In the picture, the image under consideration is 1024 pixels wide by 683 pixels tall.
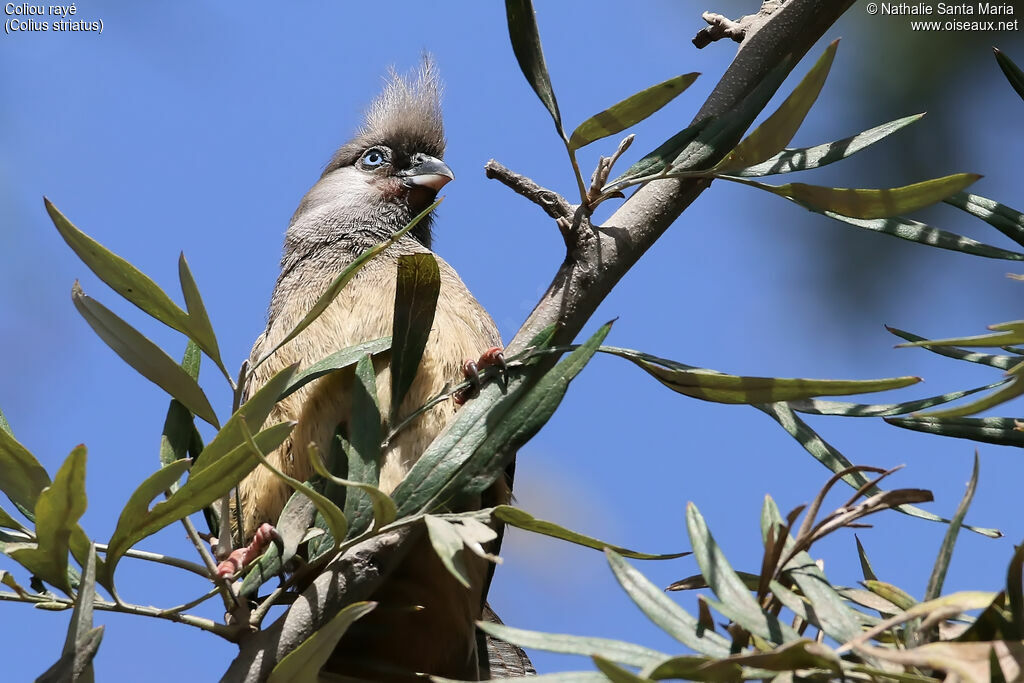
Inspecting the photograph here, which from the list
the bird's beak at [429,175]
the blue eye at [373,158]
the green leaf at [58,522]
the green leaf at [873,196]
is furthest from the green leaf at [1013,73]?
the blue eye at [373,158]

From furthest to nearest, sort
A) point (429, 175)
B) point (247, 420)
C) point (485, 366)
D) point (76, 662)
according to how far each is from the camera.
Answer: point (429, 175), point (485, 366), point (247, 420), point (76, 662)

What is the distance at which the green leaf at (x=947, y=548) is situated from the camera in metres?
1.57

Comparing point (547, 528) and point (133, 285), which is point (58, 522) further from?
point (547, 528)

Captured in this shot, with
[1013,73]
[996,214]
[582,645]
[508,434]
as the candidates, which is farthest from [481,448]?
[1013,73]

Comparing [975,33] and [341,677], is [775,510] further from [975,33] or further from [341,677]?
[975,33]

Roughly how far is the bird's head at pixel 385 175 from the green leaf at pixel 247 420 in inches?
98.1

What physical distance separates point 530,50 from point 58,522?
1.38 metres

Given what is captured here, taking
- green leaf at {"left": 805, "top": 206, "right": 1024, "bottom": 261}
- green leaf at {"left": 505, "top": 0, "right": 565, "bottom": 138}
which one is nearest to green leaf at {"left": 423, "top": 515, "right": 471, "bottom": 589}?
green leaf at {"left": 505, "top": 0, "right": 565, "bottom": 138}

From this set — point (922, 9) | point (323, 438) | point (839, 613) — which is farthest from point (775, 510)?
point (922, 9)

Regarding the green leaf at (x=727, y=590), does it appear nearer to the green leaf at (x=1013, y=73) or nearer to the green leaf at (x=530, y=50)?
the green leaf at (x=530, y=50)

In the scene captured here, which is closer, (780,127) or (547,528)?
(547,528)

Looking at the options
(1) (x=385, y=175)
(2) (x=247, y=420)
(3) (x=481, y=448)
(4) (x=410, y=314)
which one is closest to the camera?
(2) (x=247, y=420)

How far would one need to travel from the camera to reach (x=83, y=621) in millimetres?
1825

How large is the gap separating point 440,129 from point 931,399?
384 cm
